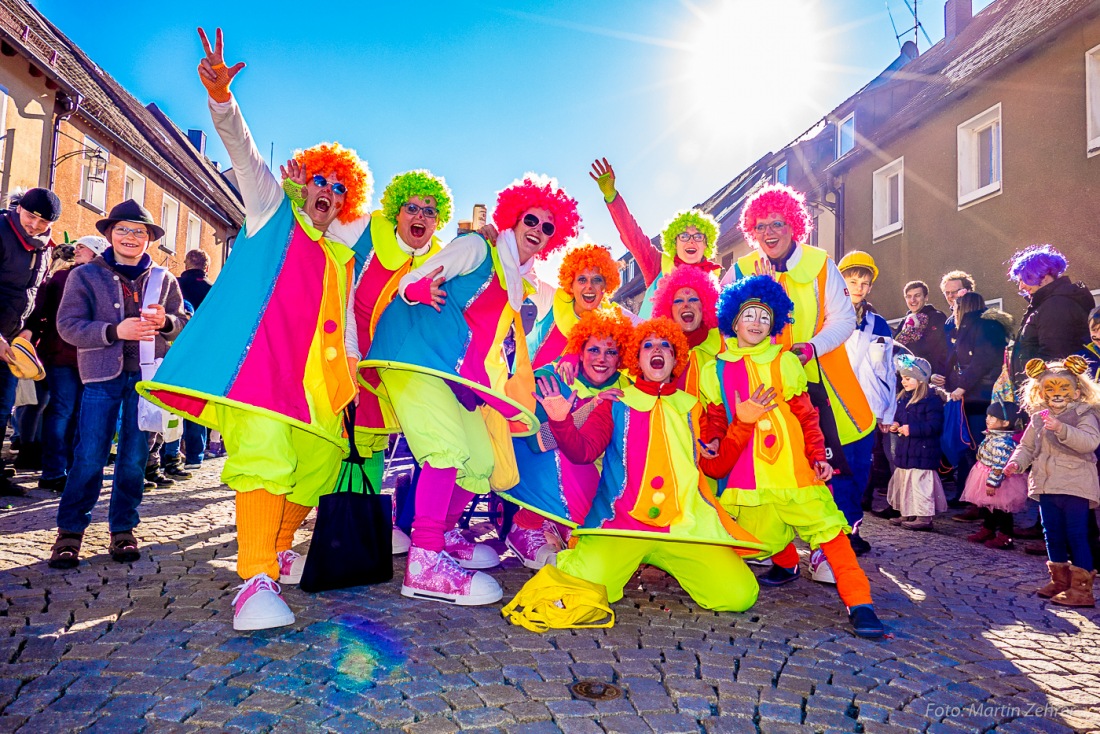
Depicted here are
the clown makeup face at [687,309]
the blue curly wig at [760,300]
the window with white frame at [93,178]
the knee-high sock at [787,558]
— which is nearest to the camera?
the blue curly wig at [760,300]

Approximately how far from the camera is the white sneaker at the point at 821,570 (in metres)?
4.46

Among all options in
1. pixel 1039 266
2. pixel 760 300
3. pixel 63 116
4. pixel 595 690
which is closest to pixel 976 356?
pixel 1039 266

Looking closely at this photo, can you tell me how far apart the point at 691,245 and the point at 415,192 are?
6.71ft

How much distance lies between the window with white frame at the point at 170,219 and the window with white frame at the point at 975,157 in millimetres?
20226

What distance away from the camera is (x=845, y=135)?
18.5 meters

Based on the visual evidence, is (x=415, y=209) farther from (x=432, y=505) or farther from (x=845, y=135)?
(x=845, y=135)

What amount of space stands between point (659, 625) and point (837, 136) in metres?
18.2

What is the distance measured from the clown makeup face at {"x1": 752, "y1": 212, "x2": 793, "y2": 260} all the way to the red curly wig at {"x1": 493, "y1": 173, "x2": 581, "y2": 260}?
1.24m

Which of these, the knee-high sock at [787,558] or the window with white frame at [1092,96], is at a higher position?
the window with white frame at [1092,96]

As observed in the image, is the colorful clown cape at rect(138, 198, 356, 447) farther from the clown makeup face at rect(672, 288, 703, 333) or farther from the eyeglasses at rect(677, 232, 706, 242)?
the eyeglasses at rect(677, 232, 706, 242)

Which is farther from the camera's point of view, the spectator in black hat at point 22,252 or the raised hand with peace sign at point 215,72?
the spectator in black hat at point 22,252

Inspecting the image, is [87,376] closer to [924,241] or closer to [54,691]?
[54,691]

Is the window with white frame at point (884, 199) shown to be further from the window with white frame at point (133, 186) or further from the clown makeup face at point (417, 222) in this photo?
the window with white frame at point (133, 186)

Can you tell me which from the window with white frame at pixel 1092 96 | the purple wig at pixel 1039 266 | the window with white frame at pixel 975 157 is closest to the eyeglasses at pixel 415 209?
the purple wig at pixel 1039 266
